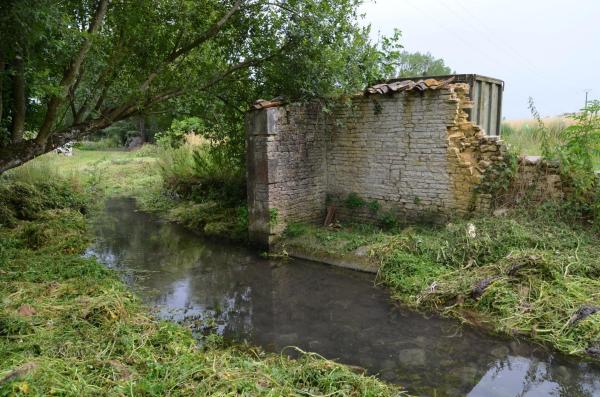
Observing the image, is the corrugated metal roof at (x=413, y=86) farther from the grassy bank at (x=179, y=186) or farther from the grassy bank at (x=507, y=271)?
the grassy bank at (x=179, y=186)

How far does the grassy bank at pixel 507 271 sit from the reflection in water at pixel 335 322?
35 cm

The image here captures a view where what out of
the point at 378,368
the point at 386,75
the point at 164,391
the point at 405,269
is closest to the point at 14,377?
the point at 164,391

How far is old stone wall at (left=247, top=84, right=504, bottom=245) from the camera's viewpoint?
8.60 meters

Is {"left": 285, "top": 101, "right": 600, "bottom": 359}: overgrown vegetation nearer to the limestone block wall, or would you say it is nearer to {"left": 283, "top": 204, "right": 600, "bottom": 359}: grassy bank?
{"left": 283, "top": 204, "right": 600, "bottom": 359}: grassy bank

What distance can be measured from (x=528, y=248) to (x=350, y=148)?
4.23 metres

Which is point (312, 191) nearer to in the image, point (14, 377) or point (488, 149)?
point (488, 149)

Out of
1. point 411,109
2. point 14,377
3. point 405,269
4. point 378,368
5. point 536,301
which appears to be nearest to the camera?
point 14,377

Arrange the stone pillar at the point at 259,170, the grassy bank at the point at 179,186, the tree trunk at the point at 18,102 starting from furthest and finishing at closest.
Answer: the grassy bank at the point at 179,186 → the stone pillar at the point at 259,170 → the tree trunk at the point at 18,102

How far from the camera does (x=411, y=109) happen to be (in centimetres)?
899

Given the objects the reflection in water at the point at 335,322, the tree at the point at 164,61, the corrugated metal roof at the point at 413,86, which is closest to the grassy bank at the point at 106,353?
the reflection in water at the point at 335,322

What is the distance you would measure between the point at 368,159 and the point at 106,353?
21.7 ft

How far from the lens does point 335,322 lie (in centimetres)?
627

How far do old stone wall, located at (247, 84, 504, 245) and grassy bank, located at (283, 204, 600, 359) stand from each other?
83cm

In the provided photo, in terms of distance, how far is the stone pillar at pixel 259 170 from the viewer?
9.23 m
